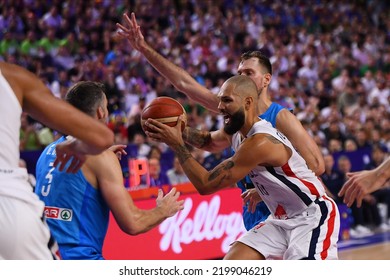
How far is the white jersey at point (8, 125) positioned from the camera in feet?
10.7

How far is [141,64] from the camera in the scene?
14.5m

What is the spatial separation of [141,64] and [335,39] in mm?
7430

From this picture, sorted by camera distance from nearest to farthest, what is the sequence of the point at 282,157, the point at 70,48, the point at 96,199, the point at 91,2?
the point at 96,199 → the point at 282,157 → the point at 70,48 → the point at 91,2

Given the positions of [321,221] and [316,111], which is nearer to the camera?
[321,221]

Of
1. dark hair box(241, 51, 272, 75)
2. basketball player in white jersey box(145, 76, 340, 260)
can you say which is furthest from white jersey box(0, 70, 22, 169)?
dark hair box(241, 51, 272, 75)

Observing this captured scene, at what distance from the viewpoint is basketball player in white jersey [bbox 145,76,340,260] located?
15.8 feet

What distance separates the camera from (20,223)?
3.30 meters

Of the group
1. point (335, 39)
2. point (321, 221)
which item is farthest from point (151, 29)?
point (321, 221)

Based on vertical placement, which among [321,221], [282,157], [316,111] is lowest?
[321,221]

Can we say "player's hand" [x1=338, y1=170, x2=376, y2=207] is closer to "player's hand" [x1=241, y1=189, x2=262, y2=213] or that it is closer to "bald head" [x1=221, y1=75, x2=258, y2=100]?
"bald head" [x1=221, y1=75, x2=258, y2=100]

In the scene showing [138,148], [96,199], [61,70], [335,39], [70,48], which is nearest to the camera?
[96,199]

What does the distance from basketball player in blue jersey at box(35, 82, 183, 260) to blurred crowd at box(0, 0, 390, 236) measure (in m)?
6.12

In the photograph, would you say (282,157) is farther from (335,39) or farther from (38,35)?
(335,39)

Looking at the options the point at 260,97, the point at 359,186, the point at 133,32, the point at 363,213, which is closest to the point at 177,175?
the point at 363,213
